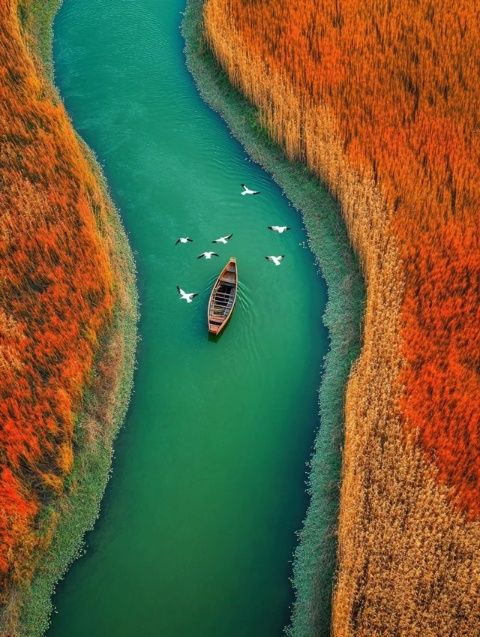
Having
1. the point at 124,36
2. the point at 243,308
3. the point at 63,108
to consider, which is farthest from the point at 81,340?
the point at 124,36

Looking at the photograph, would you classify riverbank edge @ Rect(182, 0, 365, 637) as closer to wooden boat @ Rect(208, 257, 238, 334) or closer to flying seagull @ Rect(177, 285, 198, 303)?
wooden boat @ Rect(208, 257, 238, 334)

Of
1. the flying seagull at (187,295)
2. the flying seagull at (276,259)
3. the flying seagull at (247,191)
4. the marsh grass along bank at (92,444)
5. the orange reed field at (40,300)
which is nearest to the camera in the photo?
the marsh grass along bank at (92,444)

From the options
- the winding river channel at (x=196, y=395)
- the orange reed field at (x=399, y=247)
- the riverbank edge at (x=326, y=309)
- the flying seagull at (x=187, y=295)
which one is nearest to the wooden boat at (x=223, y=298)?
the winding river channel at (x=196, y=395)

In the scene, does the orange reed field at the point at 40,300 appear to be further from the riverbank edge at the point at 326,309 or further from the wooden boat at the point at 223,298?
the riverbank edge at the point at 326,309

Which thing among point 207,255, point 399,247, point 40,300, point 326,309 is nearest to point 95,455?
point 40,300

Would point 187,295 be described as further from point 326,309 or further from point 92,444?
point 92,444

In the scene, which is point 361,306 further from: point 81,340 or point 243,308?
point 81,340

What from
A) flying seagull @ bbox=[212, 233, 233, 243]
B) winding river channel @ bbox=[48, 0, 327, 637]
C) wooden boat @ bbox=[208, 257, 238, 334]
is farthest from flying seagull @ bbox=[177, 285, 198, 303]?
flying seagull @ bbox=[212, 233, 233, 243]
